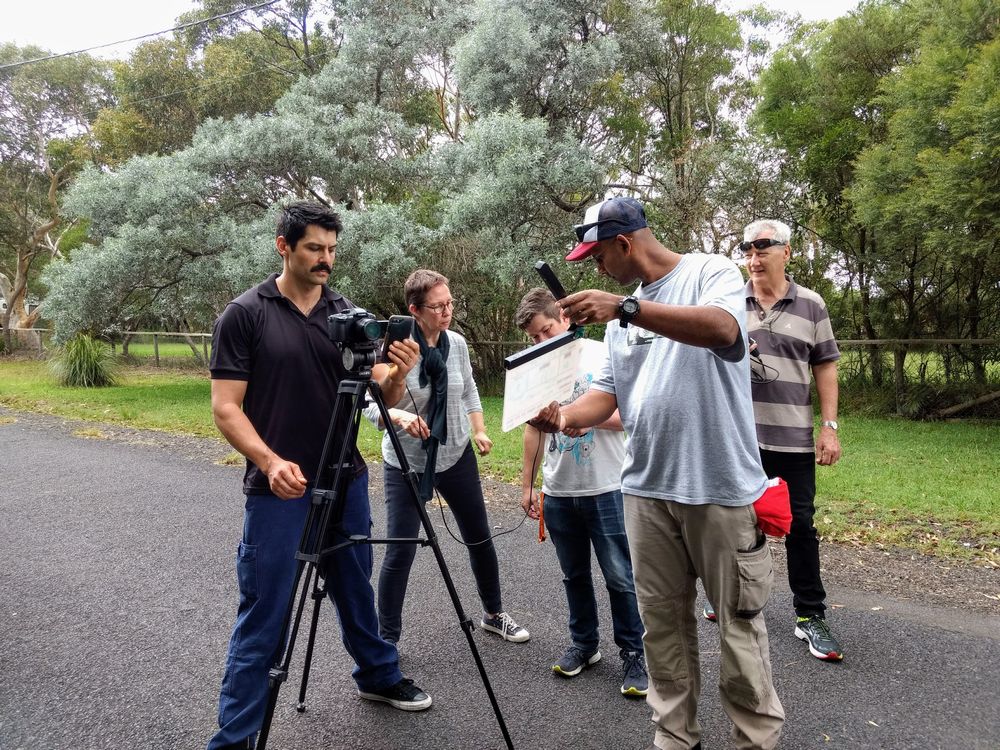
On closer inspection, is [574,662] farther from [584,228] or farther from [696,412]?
[584,228]

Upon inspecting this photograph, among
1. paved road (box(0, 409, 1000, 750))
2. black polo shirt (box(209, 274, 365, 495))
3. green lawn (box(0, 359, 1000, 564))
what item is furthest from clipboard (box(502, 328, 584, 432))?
green lawn (box(0, 359, 1000, 564))

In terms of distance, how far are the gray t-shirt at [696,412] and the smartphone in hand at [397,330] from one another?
Result: 2.87ft

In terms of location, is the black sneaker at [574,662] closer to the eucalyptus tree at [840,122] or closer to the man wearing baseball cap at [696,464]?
the man wearing baseball cap at [696,464]

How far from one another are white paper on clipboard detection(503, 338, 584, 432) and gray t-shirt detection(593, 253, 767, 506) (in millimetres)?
266

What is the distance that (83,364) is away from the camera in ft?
58.7

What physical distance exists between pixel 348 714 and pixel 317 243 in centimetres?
210

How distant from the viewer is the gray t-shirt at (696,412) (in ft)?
8.27

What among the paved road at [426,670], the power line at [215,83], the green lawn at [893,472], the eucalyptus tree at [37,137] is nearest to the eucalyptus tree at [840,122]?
the green lawn at [893,472]

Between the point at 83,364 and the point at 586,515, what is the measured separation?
17857 mm

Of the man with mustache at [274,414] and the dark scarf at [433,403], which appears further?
the dark scarf at [433,403]

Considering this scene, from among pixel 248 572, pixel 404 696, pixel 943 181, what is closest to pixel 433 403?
pixel 248 572

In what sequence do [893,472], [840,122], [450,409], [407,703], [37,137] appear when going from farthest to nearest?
1. [37,137]
2. [840,122]
3. [893,472]
4. [450,409]
5. [407,703]

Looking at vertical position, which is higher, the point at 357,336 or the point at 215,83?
the point at 215,83

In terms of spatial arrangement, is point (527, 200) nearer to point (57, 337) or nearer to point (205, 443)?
point (205, 443)
